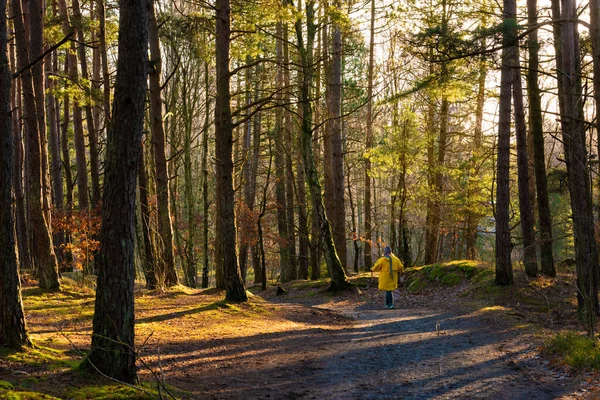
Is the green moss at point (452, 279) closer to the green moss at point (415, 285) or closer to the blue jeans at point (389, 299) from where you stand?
the green moss at point (415, 285)

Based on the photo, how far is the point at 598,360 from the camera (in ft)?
23.2

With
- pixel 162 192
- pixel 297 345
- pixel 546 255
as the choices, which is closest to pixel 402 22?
pixel 546 255

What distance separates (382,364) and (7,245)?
5.52 metres

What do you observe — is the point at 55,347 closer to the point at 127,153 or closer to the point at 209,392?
the point at 209,392

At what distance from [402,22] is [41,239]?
49.6ft

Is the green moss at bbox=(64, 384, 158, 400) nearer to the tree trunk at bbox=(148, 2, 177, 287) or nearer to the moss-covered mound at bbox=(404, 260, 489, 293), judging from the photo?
the tree trunk at bbox=(148, 2, 177, 287)

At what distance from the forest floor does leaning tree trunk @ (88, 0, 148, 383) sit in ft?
1.24

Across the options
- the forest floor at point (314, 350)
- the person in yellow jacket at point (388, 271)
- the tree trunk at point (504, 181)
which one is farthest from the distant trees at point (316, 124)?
the person in yellow jacket at point (388, 271)

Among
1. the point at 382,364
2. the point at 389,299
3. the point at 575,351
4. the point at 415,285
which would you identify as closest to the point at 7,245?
the point at 382,364

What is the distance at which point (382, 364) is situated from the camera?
8188 mm

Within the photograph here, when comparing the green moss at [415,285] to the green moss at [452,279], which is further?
the green moss at [415,285]

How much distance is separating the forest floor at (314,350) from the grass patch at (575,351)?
152mm

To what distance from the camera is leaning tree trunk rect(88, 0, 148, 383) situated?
5.57 meters

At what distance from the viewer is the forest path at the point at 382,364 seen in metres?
6.58
